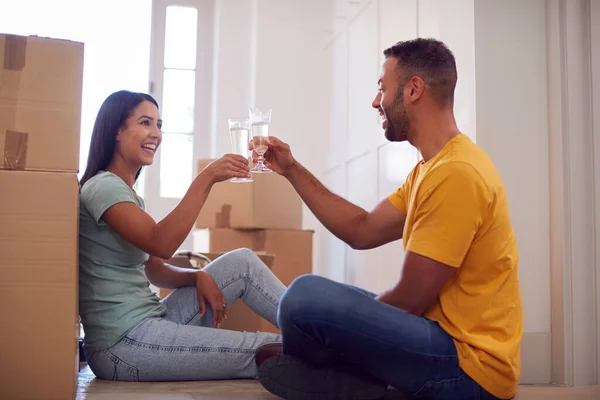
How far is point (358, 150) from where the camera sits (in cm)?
377

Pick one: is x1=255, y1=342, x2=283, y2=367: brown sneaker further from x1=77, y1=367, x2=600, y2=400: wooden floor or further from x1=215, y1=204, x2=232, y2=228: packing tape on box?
x1=215, y1=204, x2=232, y2=228: packing tape on box

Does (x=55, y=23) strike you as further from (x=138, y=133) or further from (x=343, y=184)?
(x=138, y=133)

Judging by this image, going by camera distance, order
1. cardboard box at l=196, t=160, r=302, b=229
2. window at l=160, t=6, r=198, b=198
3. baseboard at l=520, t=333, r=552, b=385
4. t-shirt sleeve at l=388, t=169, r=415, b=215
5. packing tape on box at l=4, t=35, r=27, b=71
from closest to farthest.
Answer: packing tape on box at l=4, t=35, r=27, b=71 → t-shirt sleeve at l=388, t=169, r=415, b=215 → baseboard at l=520, t=333, r=552, b=385 → cardboard box at l=196, t=160, r=302, b=229 → window at l=160, t=6, r=198, b=198

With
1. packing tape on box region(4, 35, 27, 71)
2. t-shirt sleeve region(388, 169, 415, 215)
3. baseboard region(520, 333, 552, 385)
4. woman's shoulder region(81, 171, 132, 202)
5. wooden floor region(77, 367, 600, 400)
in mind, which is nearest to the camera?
packing tape on box region(4, 35, 27, 71)

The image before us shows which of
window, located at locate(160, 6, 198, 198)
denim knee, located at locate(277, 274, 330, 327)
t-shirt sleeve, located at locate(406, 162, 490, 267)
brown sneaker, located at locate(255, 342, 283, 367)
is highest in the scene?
window, located at locate(160, 6, 198, 198)

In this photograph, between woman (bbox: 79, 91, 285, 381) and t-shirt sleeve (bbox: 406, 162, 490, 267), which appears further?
woman (bbox: 79, 91, 285, 381)

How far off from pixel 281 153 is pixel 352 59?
2.07m

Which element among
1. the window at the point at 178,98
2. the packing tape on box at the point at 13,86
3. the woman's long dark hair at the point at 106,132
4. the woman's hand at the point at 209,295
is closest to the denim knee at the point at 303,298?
the woman's hand at the point at 209,295

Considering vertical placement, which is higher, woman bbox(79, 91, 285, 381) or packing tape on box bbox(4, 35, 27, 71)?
packing tape on box bbox(4, 35, 27, 71)

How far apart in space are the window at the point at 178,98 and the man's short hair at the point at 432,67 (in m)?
3.10

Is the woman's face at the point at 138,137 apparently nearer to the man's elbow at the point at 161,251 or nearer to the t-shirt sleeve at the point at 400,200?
the man's elbow at the point at 161,251

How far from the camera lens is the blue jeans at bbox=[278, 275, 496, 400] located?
A: 1.44 metres

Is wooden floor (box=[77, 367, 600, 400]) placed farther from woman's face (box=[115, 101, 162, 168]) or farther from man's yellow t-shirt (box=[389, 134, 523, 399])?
woman's face (box=[115, 101, 162, 168])

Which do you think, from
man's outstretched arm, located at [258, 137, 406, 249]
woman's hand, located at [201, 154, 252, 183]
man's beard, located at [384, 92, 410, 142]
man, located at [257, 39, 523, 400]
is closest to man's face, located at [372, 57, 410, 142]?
man's beard, located at [384, 92, 410, 142]
